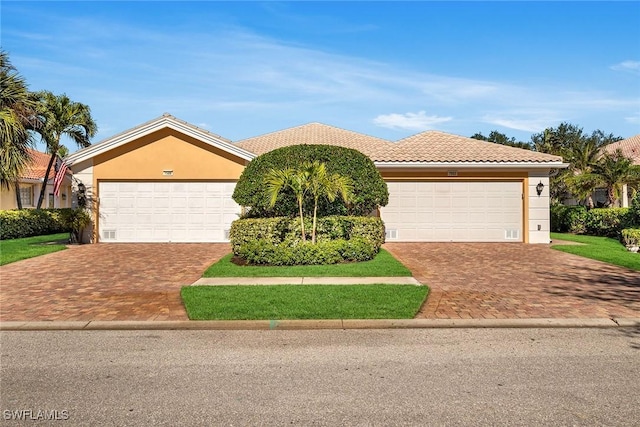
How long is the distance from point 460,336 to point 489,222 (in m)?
13.3

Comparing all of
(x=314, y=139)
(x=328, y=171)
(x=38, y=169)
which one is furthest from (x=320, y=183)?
(x=38, y=169)

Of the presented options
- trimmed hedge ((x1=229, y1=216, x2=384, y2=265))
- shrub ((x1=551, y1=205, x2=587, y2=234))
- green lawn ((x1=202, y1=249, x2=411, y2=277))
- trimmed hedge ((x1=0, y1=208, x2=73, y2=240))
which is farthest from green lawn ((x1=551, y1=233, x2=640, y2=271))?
trimmed hedge ((x1=0, y1=208, x2=73, y2=240))

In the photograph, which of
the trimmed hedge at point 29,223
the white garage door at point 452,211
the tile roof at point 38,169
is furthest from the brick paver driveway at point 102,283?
the tile roof at point 38,169

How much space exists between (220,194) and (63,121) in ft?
37.7

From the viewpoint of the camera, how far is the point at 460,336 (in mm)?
6230

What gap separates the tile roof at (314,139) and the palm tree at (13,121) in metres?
9.34

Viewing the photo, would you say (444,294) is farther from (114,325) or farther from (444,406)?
(114,325)

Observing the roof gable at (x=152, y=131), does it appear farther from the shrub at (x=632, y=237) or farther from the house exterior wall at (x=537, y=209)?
the shrub at (x=632, y=237)

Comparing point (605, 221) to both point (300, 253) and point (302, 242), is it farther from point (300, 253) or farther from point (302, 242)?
point (300, 253)

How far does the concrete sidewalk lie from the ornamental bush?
16.8 ft

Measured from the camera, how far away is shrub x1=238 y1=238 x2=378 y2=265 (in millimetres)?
11828

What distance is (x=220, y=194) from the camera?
1875 cm

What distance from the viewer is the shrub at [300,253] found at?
38.8 feet

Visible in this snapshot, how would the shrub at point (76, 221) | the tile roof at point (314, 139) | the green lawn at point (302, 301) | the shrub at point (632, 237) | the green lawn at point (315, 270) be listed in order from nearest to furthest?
the green lawn at point (302, 301)
the green lawn at point (315, 270)
the shrub at point (632, 237)
the shrub at point (76, 221)
the tile roof at point (314, 139)
